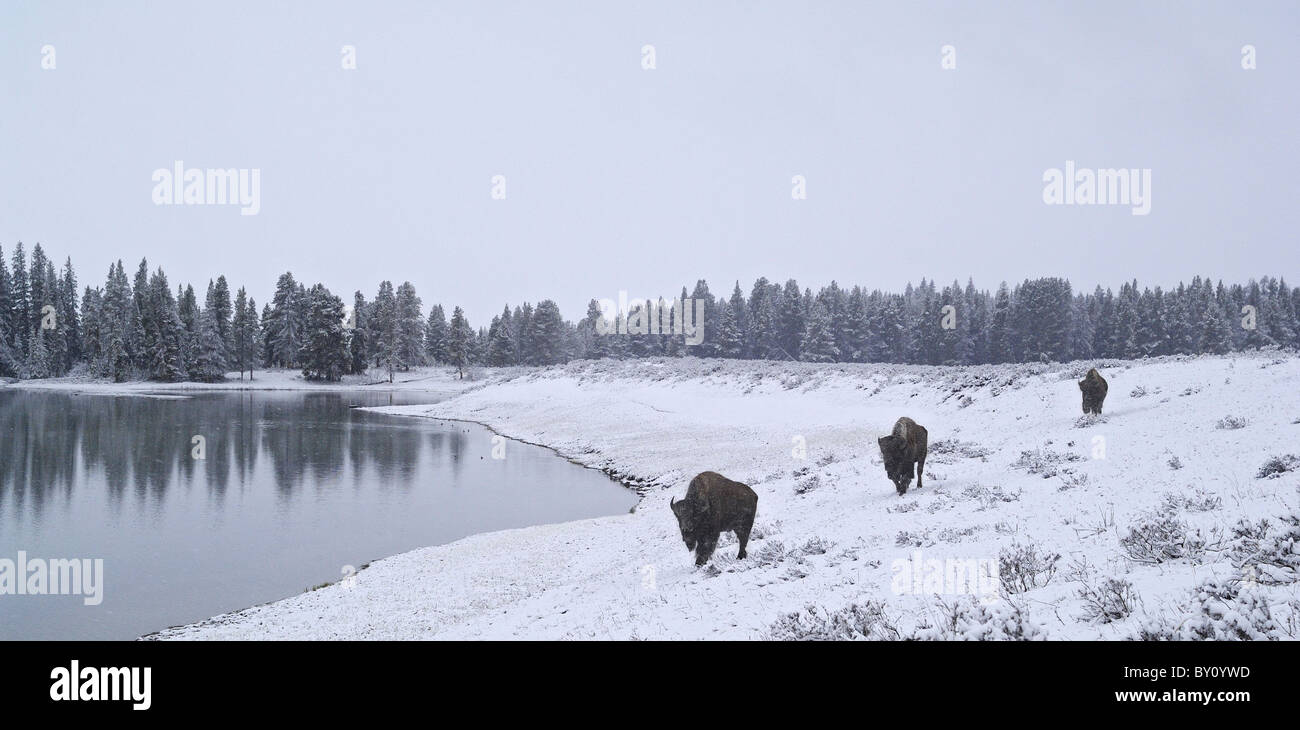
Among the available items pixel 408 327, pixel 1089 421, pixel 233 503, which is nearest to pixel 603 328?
pixel 408 327

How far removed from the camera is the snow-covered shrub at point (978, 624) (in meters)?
5.49

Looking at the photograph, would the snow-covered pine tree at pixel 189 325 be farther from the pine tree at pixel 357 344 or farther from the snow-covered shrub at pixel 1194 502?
the snow-covered shrub at pixel 1194 502

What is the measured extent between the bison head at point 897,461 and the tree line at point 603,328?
7021 centimetres

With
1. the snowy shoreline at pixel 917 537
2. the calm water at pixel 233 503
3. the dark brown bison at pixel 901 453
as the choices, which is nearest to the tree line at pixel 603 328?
the calm water at pixel 233 503

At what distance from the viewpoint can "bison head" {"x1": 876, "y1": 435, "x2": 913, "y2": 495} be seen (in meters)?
13.5

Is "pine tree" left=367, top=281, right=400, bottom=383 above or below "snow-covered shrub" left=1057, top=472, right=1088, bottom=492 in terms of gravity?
above

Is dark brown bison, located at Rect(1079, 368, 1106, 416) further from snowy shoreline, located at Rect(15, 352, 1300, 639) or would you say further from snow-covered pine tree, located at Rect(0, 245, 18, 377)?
snow-covered pine tree, located at Rect(0, 245, 18, 377)

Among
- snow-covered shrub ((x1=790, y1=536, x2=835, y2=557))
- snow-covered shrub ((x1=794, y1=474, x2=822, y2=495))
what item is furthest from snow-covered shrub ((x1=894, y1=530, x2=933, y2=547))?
snow-covered shrub ((x1=794, y1=474, x2=822, y2=495))

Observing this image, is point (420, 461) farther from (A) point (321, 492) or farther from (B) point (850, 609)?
(B) point (850, 609)

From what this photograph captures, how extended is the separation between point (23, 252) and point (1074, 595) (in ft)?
436

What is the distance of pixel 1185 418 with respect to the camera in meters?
14.6

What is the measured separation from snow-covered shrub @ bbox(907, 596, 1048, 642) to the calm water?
13394 millimetres
